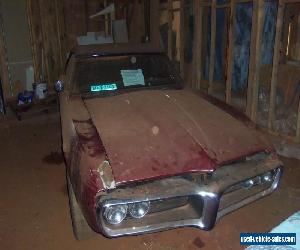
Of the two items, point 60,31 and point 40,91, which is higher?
point 60,31

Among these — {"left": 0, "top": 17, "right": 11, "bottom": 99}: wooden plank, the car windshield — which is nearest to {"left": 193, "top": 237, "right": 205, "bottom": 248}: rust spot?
the car windshield

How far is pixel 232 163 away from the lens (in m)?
2.65

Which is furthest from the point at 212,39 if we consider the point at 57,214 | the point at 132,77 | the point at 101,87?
the point at 57,214

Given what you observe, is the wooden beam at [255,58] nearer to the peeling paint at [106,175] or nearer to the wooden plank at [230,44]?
the wooden plank at [230,44]

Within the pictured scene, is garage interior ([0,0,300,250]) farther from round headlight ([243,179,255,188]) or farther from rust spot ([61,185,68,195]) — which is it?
round headlight ([243,179,255,188])

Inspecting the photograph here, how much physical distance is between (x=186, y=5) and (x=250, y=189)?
4.92m

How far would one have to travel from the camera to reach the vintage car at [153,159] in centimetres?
236

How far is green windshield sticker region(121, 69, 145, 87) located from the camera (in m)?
3.87

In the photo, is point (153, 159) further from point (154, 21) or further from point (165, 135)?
point (154, 21)

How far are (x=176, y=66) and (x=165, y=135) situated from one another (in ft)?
13.4

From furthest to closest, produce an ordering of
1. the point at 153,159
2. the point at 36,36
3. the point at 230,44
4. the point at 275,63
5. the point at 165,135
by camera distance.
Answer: the point at 36,36 → the point at 230,44 → the point at 275,63 → the point at 165,135 → the point at 153,159

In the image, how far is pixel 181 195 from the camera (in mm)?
2367

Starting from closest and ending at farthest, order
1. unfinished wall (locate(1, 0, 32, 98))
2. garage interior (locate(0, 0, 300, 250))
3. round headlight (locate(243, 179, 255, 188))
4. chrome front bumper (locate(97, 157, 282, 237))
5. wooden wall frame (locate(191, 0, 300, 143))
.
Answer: chrome front bumper (locate(97, 157, 282, 237))
round headlight (locate(243, 179, 255, 188))
garage interior (locate(0, 0, 300, 250))
wooden wall frame (locate(191, 0, 300, 143))
unfinished wall (locate(1, 0, 32, 98))

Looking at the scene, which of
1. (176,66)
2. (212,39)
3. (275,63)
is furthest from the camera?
(176,66)
